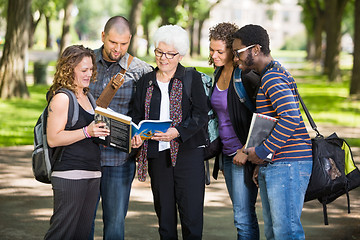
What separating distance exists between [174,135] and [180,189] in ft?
1.60

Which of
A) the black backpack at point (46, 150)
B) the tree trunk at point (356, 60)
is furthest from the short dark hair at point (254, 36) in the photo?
the tree trunk at point (356, 60)

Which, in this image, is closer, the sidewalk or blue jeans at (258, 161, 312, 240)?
blue jeans at (258, 161, 312, 240)

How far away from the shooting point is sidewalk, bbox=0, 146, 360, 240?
6.13 meters

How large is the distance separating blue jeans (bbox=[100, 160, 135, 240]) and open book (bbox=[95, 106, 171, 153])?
551 mm

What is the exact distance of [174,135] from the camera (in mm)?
4520

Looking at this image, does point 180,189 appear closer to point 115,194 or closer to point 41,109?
point 115,194

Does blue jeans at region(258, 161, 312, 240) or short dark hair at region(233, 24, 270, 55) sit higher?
short dark hair at region(233, 24, 270, 55)

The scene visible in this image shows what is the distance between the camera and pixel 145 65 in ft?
16.3

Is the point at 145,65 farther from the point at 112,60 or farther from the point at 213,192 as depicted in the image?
the point at 213,192

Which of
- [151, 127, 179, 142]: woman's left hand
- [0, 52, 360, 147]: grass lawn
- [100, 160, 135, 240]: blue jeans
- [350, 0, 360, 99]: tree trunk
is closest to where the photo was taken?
[151, 127, 179, 142]: woman's left hand

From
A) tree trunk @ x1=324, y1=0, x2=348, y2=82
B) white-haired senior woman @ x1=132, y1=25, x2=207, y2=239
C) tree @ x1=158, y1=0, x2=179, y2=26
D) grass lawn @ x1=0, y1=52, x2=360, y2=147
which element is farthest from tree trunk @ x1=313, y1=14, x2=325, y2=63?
white-haired senior woman @ x1=132, y1=25, x2=207, y2=239

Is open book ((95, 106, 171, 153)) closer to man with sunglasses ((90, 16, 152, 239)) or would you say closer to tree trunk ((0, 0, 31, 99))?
man with sunglasses ((90, 16, 152, 239))

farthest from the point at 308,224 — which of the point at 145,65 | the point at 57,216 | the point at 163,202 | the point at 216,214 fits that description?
the point at 57,216

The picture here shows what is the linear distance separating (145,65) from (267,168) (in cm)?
137
